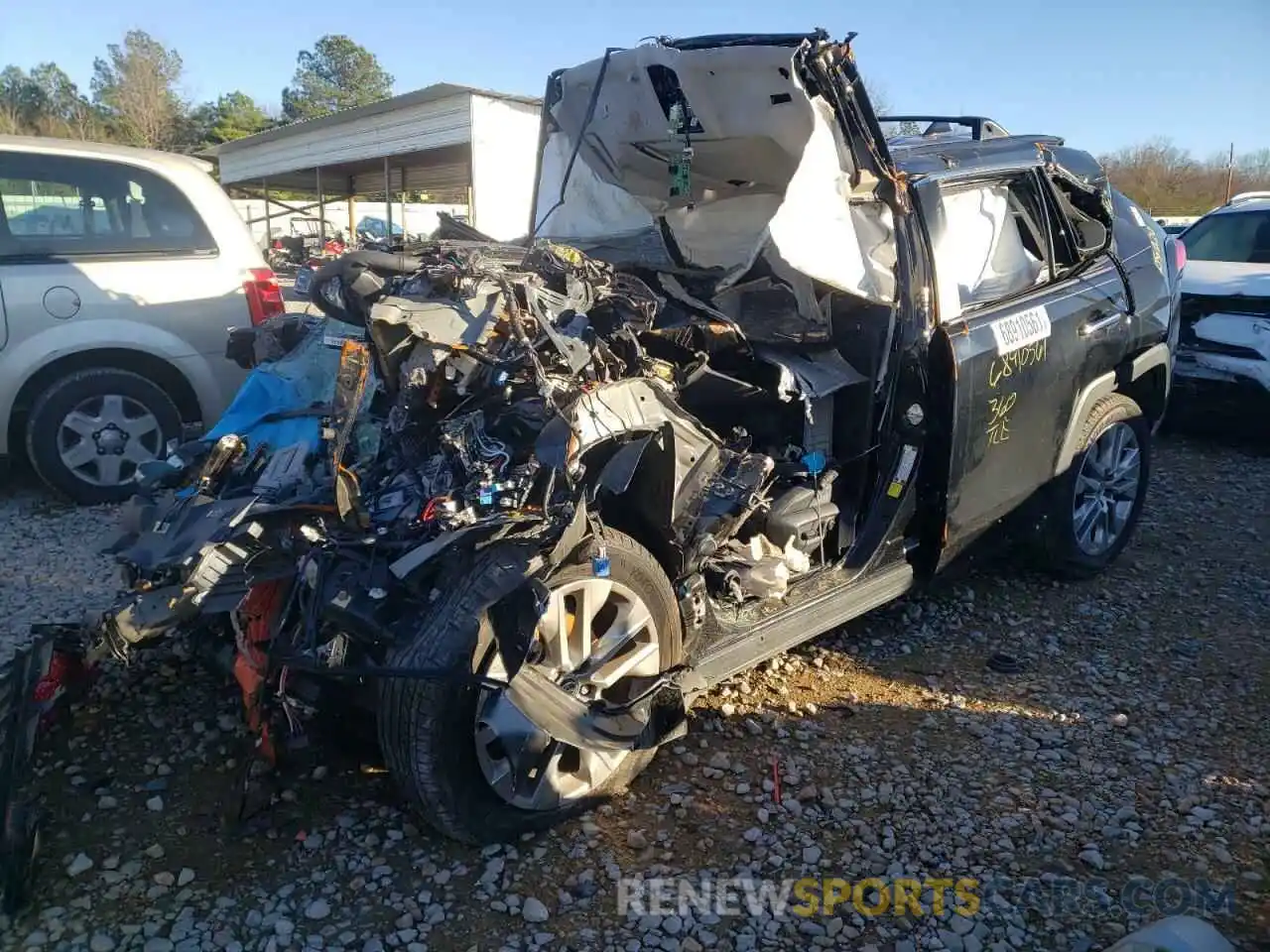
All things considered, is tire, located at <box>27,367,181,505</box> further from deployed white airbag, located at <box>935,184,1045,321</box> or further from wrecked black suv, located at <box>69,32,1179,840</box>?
deployed white airbag, located at <box>935,184,1045,321</box>

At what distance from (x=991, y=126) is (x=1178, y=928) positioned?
12.3 feet

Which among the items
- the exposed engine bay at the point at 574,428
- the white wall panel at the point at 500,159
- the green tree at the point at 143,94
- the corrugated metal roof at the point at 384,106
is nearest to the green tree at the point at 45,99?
the green tree at the point at 143,94

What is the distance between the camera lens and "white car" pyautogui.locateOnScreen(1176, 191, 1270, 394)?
275 inches

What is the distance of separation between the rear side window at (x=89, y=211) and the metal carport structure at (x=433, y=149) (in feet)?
17.3

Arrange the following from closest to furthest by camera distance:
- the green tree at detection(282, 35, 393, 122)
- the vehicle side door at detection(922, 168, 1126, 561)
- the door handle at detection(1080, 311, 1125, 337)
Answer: the vehicle side door at detection(922, 168, 1126, 561), the door handle at detection(1080, 311, 1125, 337), the green tree at detection(282, 35, 393, 122)

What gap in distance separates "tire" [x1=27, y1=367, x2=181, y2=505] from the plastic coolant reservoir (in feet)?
18.1

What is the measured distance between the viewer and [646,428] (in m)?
2.97

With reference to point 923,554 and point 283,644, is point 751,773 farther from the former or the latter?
point 283,644

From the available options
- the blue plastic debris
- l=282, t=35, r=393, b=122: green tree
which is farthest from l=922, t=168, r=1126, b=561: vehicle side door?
l=282, t=35, r=393, b=122: green tree

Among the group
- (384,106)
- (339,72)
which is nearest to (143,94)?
(339,72)

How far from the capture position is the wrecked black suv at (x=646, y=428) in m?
2.62

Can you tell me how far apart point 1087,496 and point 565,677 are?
311cm

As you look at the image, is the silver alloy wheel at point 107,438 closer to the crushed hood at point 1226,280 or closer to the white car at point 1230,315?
the white car at point 1230,315

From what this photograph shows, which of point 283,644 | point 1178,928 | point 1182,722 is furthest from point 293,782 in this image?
point 1182,722
